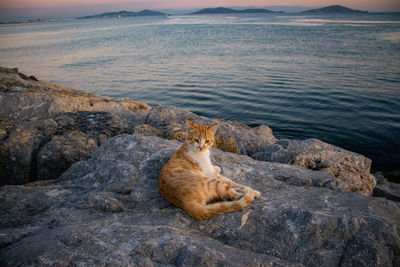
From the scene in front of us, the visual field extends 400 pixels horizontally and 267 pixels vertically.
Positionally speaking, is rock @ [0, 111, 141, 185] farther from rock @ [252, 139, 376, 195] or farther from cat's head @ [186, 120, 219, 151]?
rock @ [252, 139, 376, 195]

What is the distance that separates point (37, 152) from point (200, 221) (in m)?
4.93

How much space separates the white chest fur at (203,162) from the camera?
469cm

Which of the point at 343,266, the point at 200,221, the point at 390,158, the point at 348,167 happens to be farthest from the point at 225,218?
the point at 390,158

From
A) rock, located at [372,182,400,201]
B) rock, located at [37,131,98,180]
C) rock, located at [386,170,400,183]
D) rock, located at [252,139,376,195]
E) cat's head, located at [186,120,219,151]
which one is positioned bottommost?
A: rock, located at [386,170,400,183]

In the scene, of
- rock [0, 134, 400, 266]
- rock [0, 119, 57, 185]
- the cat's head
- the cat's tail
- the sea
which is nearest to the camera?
rock [0, 134, 400, 266]

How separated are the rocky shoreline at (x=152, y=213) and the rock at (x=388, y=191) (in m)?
1.24

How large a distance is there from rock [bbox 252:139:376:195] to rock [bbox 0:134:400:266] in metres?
1.78

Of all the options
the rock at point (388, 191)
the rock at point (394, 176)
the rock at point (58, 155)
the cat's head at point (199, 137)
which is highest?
the cat's head at point (199, 137)

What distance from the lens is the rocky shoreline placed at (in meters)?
2.72

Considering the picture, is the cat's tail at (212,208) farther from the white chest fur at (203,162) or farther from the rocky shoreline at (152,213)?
the white chest fur at (203,162)

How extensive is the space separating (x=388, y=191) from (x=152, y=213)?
8.01m

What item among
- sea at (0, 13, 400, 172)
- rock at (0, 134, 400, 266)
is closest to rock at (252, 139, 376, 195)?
rock at (0, 134, 400, 266)

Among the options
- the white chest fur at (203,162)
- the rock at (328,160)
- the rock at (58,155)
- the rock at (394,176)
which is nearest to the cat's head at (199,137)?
the white chest fur at (203,162)

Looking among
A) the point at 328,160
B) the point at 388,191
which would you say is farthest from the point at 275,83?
the point at 328,160
